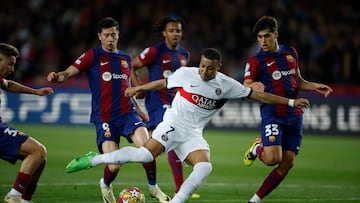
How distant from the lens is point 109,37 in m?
10.5

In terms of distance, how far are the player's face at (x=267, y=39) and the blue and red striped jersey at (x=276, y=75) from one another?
0.08 m

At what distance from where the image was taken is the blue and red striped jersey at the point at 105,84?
1036cm

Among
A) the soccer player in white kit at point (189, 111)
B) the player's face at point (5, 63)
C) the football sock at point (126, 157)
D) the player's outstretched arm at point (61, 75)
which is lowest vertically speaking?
the football sock at point (126, 157)

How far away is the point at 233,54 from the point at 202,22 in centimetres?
174

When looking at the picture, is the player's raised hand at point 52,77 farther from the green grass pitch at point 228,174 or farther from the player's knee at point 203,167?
the player's knee at point 203,167

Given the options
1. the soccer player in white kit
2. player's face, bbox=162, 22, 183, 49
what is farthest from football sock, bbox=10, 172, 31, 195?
player's face, bbox=162, 22, 183, 49

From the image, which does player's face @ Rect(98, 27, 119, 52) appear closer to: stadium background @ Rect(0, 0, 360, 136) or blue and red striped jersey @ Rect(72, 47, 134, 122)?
blue and red striped jersey @ Rect(72, 47, 134, 122)

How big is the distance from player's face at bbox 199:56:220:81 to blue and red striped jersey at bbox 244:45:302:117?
118cm

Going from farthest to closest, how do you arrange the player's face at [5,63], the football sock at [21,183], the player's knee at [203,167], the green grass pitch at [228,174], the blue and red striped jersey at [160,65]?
1. the blue and red striped jersey at [160,65]
2. the green grass pitch at [228,174]
3. the player's face at [5,63]
4. the football sock at [21,183]
5. the player's knee at [203,167]

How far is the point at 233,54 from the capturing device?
23609 mm

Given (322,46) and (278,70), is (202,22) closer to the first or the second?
(322,46)

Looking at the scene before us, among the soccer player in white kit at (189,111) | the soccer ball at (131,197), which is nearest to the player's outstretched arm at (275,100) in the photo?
the soccer player in white kit at (189,111)

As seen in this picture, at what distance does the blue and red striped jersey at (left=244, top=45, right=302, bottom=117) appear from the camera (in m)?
10.4

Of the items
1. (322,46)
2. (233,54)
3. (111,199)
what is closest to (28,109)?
(233,54)
